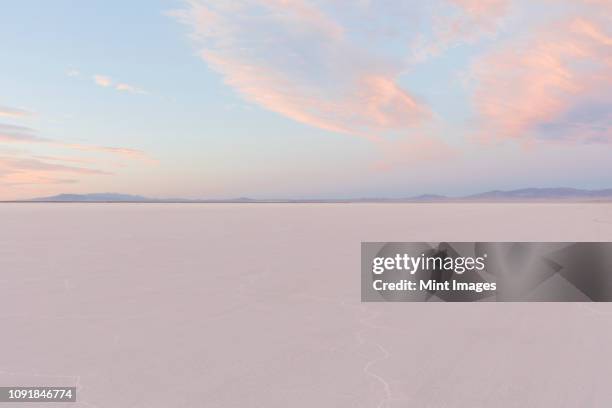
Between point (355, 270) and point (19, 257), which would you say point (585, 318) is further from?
point (19, 257)

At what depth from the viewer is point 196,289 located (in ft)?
28.6

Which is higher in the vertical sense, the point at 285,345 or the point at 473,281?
the point at 473,281

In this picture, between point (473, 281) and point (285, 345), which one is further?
point (473, 281)

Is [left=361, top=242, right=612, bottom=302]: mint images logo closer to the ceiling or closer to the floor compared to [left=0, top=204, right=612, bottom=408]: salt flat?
closer to the ceiling

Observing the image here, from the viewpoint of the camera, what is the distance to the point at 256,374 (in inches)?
176

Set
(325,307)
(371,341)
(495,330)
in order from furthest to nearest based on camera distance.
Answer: (325,307)
(495,330)
(371,341)

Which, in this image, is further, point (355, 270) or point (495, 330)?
point (355, 270)

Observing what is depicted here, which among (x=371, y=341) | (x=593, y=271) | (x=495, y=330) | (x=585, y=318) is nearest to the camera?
(x=371, y=341)

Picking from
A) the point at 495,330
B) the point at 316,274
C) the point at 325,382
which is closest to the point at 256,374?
the point at 325,382

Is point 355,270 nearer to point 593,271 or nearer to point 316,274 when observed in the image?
point 316,274

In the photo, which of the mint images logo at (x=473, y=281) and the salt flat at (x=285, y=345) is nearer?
the salt flat at (x=285, y=345)

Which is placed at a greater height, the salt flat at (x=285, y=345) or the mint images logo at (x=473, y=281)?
the mint images logo at (x=473, y=281)

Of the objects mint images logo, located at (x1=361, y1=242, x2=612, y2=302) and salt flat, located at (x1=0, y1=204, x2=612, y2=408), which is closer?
salt flat, located at (x1=0, y1=204, x2=612, y2=408)

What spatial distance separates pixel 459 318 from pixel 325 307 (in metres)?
2.09
